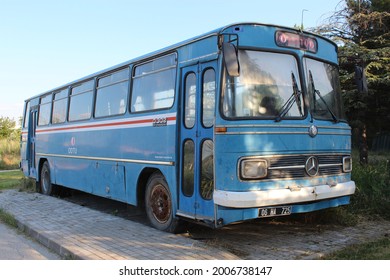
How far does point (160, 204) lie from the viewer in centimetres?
730

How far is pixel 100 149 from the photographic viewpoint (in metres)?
9.27

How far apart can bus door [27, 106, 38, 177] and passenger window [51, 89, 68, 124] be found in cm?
200

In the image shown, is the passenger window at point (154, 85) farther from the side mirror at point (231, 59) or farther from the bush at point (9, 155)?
the bush at point (9, 155)

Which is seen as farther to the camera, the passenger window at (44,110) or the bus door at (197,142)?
the passenger window at (44,110)

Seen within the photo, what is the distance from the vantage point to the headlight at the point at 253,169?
18.4 feet

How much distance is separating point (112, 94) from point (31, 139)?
6678 millimetres

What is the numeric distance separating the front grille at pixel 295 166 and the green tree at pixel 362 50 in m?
7.94

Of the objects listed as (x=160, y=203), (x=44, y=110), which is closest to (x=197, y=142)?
(x=160, y=203)

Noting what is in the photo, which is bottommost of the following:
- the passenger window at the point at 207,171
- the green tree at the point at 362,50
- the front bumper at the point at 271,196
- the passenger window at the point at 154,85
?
the front bumper at the point at 271,196

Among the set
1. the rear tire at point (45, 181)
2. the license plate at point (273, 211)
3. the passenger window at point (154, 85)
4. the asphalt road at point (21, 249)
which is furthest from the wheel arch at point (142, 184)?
the rear tire at point (45, 181)

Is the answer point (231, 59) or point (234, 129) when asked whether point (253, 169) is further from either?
point (231, 59)

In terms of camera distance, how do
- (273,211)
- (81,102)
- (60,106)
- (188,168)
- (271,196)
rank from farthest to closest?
1. (60,106)
2. (81,102)
3. (188,168)
4. (273,211)
5. (271,196)

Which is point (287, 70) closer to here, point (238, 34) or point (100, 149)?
point (238, 34)

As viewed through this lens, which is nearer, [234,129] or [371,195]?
[234,129]
